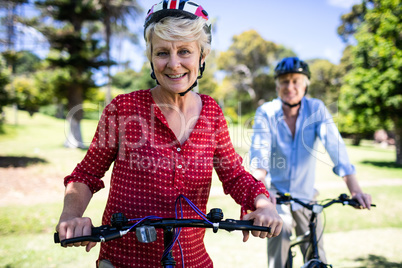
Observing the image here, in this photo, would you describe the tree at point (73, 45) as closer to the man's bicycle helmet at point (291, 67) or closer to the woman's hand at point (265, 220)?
the man's bicycle helmet at point (291, 67)

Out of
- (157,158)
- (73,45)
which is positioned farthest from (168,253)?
(73,45)

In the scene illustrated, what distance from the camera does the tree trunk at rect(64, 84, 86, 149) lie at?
18.0 m

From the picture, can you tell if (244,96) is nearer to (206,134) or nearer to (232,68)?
(232,68)

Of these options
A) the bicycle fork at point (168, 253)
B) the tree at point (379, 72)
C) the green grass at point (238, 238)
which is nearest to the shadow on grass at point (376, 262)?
the green grass at point (238, 238)

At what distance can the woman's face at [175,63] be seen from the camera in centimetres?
170

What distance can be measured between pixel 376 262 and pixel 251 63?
39.2 meters

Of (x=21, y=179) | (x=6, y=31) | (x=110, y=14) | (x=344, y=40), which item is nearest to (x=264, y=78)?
(x=344, y=40)

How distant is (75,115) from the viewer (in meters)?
18.0

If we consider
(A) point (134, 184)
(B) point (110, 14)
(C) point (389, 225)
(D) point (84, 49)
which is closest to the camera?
(A) point (134, 184)

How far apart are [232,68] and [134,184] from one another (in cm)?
4270

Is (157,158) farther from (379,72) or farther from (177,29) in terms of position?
(379,72)

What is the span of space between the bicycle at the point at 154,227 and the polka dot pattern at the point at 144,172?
0.52 feet

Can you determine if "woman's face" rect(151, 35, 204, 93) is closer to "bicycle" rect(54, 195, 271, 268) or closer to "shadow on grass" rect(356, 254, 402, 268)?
"bicycle" rect(54, 195, 271, 268)

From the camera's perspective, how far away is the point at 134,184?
173cm
